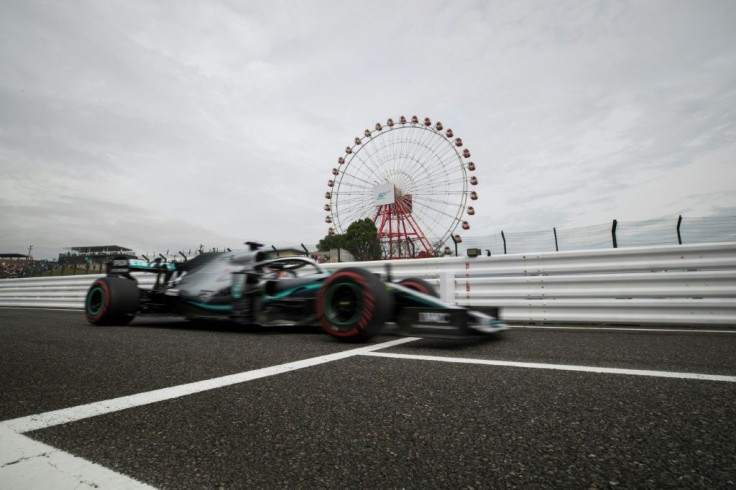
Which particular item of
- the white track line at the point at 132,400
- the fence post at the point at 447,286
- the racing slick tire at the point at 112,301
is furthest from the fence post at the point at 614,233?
the racing slick tire at the point at 112,301

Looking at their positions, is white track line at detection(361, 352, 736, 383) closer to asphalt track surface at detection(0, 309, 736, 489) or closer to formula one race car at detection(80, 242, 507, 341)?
asphalt track surface at detection(0, 309, 736, 489)

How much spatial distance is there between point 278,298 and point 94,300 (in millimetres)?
3275

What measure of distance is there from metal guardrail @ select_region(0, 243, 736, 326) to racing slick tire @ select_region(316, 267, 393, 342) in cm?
127

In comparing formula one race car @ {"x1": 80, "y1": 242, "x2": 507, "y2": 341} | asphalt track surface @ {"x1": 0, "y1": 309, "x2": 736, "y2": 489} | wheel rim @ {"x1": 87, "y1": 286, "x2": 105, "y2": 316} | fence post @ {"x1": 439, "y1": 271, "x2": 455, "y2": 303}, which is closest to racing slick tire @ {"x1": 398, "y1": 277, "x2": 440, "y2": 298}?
formula one race car @ {"x1": 80, "y1": 242, "x2": 507, "y2": 341}

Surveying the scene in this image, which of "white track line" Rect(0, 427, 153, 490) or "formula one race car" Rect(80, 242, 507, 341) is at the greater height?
"formula one race car" Rect(80, 242, 507, 341)

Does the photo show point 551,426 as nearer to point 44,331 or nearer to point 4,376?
point 4,376

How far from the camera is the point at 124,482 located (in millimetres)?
1166

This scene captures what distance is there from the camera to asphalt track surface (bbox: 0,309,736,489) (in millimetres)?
1203

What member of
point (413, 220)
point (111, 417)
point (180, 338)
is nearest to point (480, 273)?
point (180, 338)

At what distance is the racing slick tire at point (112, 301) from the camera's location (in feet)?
18.3

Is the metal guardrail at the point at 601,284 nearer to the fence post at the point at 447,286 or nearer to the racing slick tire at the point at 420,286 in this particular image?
the fence post at the point at 447,286

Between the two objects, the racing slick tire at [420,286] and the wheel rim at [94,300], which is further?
the wheel rim at [94,300]

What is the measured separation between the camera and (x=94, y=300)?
5.94 metres

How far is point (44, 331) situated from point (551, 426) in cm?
589
